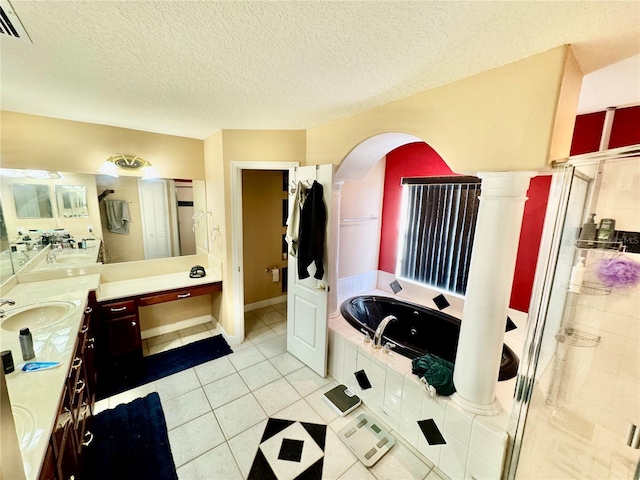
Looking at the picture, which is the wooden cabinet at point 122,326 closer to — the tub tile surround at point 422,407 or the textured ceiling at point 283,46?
the textured ceiling at point 283,46

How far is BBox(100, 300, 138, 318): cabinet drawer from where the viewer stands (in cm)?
241

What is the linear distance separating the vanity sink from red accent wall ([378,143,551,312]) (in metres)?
3.10

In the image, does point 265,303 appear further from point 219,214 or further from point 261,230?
point 219,214

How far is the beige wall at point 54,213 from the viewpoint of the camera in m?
2.13

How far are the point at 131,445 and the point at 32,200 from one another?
2.21 meters

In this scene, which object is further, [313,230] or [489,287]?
[313,230]

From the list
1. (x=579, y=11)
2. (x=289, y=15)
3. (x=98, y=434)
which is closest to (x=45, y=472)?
(x=98, y=434)

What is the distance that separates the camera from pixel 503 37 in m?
1.10

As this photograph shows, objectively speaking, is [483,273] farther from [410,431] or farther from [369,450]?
[369,450]

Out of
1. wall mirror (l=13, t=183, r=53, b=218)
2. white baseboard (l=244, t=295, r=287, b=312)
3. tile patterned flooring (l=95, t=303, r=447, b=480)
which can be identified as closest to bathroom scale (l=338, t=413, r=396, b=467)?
tile patterned flooring (l=95, t=303, r=447, b=480)

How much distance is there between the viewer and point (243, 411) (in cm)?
213

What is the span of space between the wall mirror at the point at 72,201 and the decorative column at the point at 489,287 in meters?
3.40

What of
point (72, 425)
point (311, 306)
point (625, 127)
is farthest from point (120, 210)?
point (625, 127)

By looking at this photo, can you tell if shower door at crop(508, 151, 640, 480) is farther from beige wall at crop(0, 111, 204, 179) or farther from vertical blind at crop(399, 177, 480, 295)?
beige wall at crop(0, 111, 204, 179)
